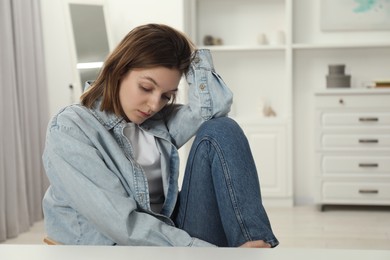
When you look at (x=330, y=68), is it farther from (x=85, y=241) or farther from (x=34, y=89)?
(x=85, y=241)

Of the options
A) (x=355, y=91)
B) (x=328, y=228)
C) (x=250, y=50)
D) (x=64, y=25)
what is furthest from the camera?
(x=250, y=50)

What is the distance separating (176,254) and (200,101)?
93 centimetres

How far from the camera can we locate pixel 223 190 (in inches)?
61.8

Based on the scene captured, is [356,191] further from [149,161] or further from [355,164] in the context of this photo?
[149,161]

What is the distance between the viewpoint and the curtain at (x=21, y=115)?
357 centimetres

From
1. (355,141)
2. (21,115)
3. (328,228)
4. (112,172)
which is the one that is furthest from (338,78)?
(112,172)

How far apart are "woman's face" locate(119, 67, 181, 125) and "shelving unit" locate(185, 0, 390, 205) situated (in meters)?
2.92

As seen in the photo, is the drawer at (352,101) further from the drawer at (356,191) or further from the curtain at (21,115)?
the curtain at (21,115)

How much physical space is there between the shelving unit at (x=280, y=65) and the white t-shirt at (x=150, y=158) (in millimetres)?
2791

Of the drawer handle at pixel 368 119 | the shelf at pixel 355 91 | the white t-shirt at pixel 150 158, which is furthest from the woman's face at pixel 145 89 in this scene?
the drawer handle at pixel 368 119

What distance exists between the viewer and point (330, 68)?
4.50 meters

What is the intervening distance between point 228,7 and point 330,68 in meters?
0.94

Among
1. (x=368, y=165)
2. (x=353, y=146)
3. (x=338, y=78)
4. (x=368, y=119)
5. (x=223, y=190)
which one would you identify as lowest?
(x=368, y=165)

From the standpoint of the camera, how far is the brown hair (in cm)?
166
